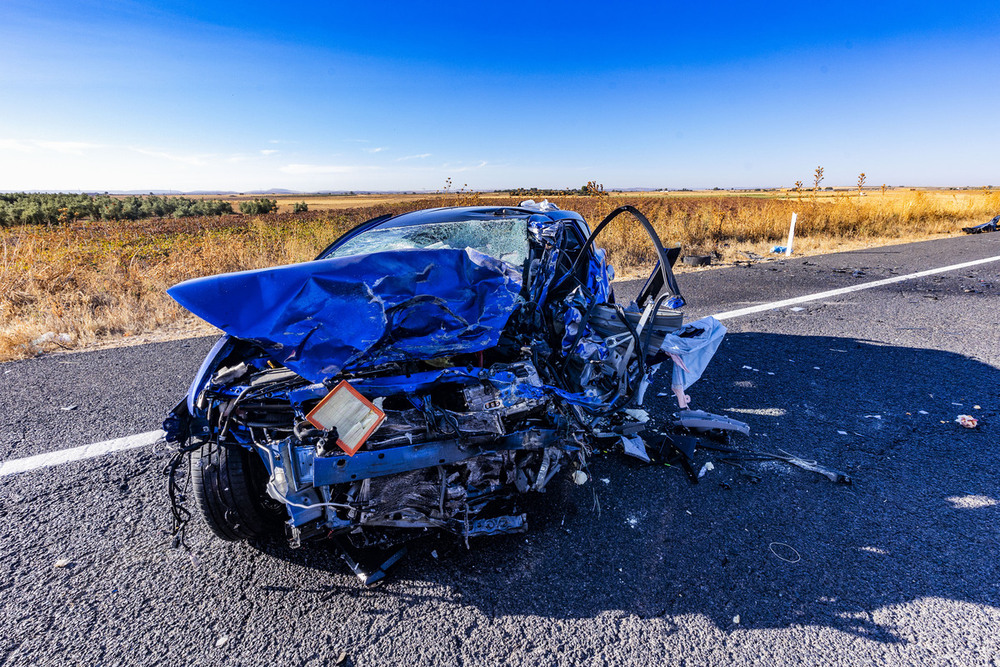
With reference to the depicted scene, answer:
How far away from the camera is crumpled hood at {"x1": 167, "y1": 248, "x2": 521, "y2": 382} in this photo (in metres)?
2.05

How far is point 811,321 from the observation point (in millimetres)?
6188

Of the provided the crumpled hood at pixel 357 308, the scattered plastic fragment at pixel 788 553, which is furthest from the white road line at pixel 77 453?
the scattered plastic fragment at pixel 788 553

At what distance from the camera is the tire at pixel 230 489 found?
2240 millimetres

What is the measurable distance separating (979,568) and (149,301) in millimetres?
8421

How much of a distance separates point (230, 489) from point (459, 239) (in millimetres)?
1998

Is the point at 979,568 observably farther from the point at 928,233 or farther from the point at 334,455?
the point at 928,233

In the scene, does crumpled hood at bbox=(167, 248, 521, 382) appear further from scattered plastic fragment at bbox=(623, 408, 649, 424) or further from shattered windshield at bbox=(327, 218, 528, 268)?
scattered plastic fragment at bbox=(623, 408, 649, 424)

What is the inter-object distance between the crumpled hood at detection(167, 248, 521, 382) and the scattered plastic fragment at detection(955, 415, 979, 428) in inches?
139

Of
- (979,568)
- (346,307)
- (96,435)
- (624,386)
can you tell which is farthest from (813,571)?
(96,435)

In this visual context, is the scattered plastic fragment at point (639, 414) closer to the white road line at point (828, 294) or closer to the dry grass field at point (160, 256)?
the white road line at point (828, 294)

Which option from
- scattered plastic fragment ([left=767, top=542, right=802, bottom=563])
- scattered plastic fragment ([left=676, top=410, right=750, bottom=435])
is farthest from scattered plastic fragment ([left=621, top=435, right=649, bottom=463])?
scattered plastic fragment ([left=767, top=542, right=802, bottom=563])

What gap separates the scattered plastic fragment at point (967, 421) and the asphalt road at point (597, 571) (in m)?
0.06

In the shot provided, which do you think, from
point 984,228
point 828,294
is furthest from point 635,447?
point 984,228

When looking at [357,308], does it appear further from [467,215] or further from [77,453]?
[77,453]
